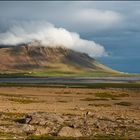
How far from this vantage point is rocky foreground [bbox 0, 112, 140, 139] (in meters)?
43.6

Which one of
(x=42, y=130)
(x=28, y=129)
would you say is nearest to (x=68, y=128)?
(x=42, y=130)

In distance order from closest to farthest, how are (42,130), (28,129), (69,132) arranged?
(69,132) < (42,130) < (28,129)

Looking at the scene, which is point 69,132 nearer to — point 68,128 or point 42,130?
point 68,128

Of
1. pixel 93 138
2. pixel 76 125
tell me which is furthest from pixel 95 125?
pixel 93 138

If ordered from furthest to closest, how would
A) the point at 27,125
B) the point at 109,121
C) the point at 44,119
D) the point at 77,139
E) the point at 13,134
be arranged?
the point at 109,121 < the point at 44,119 < the point at 27,125 < the point at 13,134 < the point at 77,139

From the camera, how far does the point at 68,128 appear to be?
4488 cm

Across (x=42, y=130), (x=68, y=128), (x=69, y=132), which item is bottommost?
(x=69, y=132)

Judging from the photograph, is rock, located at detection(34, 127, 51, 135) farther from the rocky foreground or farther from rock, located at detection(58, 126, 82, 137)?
rock, located at detection(58, 126, 82, 137)

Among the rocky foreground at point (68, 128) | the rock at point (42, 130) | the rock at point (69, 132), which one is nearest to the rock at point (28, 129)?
the rocky foreground at point (68, 128)

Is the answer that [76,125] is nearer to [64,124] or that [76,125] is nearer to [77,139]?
[64,124]

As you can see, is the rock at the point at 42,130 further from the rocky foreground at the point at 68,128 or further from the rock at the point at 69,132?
the rock at the point at 69,132

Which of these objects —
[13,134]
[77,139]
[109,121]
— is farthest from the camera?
[109,121]

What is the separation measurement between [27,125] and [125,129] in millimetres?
10863

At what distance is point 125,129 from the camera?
48812 mm
